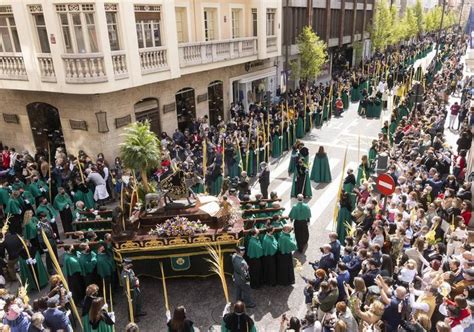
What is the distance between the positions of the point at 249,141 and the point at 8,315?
11279 millimetres

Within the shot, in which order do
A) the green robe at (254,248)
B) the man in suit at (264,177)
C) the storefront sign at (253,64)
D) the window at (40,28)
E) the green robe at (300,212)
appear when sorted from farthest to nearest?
1. the storefront sign at (253,64)
2. the window at (40,28)
3. the man in suit at (264,177)
4. the green robe at (300,212)
5. the green robe at (254,248)

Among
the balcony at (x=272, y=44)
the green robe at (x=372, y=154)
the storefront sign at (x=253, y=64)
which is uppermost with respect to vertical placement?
the balcony at (x=272, y=44)

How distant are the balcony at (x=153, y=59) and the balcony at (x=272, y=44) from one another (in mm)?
9765

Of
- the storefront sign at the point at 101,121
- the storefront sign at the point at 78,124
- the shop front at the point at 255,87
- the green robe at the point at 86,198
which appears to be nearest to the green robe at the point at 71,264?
the green robe at the point at 86,198

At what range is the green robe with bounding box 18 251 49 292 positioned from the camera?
9.85 metres

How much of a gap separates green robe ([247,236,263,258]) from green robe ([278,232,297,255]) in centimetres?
48

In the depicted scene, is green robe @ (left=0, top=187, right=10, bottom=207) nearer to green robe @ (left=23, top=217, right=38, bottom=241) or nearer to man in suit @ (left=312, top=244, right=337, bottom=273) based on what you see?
green robe @ (left=23, top=217, right=38, bottom=241)

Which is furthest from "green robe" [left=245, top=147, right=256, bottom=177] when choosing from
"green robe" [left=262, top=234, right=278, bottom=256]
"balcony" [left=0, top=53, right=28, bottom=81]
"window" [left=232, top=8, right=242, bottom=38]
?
"window" [left=232, top=8, right=242, bottom=38]

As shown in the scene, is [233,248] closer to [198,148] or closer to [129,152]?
[129,152]

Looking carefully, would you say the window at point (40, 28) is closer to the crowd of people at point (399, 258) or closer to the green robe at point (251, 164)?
the green robe at point (251, 164)

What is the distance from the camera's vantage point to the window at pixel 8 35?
1612 cm

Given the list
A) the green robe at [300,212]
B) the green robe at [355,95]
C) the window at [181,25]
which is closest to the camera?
the green robe at [300,212]

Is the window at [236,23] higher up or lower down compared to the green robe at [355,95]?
higher up

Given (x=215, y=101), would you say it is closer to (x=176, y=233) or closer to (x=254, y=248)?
(x=176, y=233)
